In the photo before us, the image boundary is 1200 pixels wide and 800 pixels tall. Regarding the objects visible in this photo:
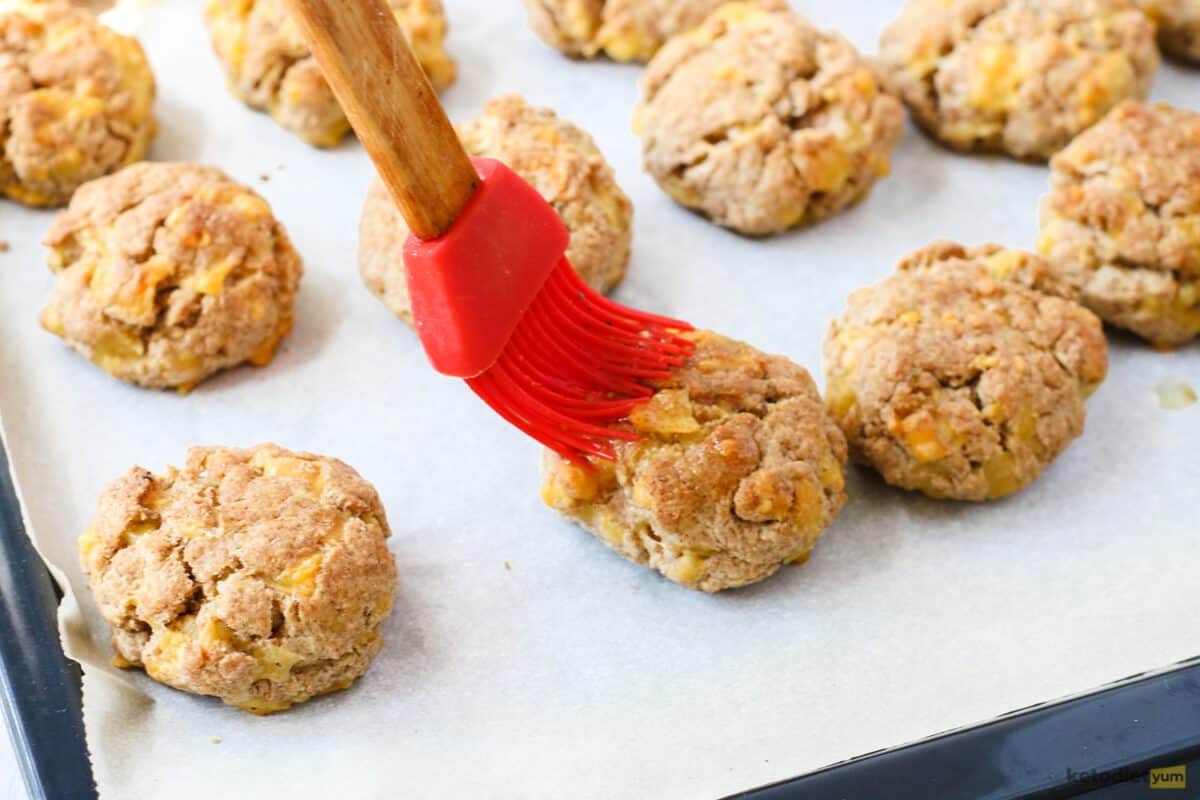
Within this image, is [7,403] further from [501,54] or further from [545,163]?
[501,54]

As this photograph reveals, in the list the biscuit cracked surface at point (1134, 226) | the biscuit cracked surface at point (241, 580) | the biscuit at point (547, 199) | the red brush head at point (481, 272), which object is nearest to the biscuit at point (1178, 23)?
the biscuit cracked surface at point (1134, 226)

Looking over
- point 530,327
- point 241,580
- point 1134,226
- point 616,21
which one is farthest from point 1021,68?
point 241,580

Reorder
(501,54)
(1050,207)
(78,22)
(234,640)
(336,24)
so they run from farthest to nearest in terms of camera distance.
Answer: (501,54)
(78,22)
(1050,207)
(234,640)
(336,24)

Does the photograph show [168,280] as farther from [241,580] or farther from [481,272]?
[481,272]

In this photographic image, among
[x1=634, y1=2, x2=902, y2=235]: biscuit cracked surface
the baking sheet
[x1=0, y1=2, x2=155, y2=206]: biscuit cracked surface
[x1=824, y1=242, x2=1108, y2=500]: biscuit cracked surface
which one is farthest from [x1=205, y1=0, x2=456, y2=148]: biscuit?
[x1=824, y1=242, x2=1108, y2=500]: biscuit cracked surface

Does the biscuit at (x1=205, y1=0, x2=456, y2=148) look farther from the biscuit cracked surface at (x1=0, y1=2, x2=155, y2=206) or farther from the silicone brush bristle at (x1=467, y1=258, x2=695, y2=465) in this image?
the silicone brush bristle at (x1=467, y1=258, x2=695, y2=465)

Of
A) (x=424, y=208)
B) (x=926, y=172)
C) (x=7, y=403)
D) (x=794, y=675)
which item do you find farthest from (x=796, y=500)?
(x=7, y=403)
